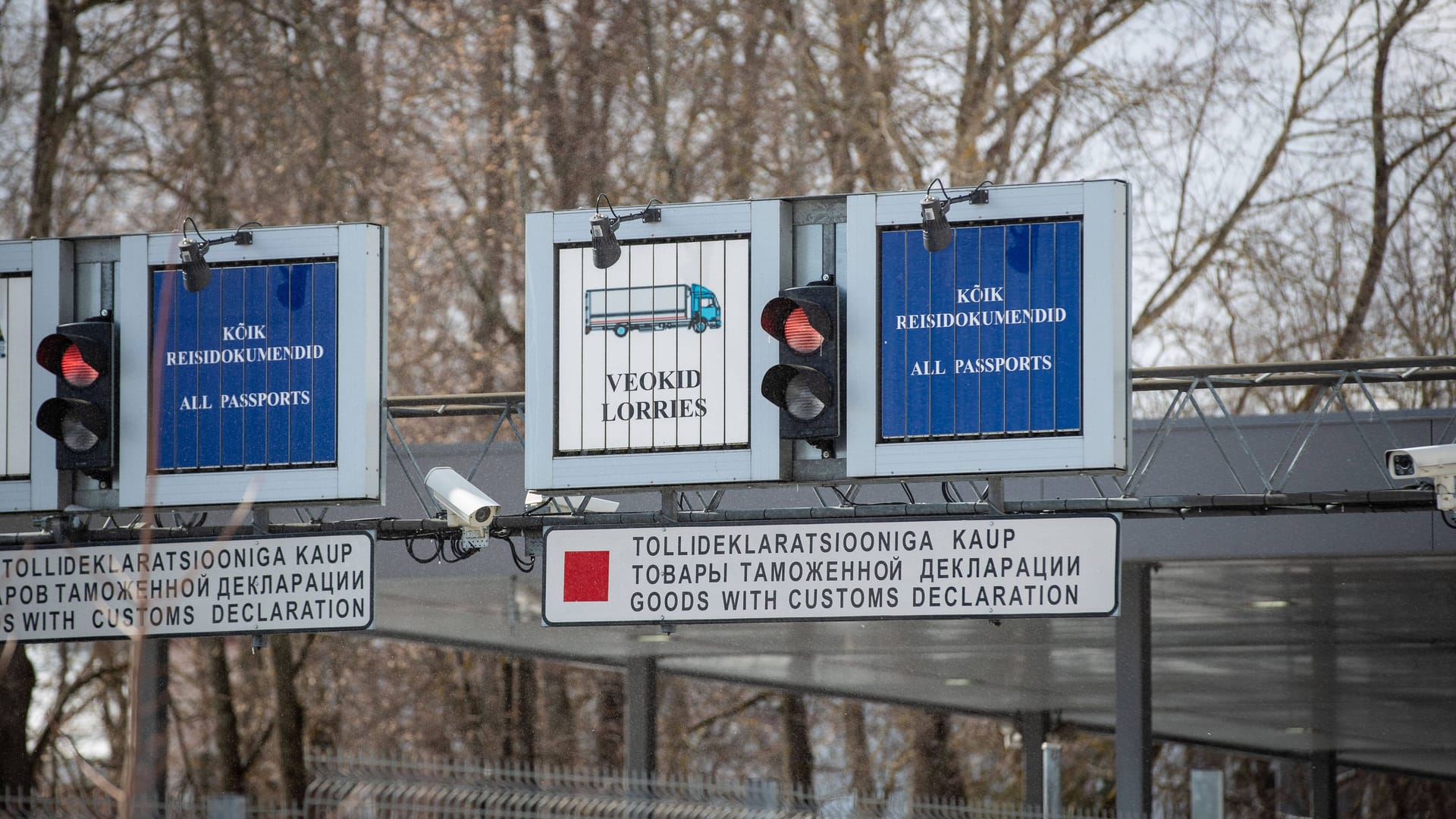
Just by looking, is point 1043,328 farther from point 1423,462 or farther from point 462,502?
point 462,502

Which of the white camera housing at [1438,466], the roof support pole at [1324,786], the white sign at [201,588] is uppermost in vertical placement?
the white camera housing at [1438,466]

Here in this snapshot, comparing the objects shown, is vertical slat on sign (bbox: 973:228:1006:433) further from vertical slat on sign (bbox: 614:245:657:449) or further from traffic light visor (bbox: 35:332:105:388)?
traffic light visor (bbox: 35:332:105:388)

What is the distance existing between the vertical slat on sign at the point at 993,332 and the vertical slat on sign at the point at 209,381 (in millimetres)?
5165

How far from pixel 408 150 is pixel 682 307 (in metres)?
19.2

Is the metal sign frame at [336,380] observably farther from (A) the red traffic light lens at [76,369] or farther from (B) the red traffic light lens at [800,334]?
(B) the red traffic light lens at [800,334]

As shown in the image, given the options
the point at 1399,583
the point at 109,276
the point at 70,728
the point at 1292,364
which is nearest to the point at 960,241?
the point at 1292,364

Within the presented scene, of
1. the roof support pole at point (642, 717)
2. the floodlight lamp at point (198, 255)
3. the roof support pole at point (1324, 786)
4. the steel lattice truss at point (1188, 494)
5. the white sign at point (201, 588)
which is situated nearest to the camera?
the white sign at point (201, 588)

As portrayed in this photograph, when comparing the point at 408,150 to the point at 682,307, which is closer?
the point at 682,307

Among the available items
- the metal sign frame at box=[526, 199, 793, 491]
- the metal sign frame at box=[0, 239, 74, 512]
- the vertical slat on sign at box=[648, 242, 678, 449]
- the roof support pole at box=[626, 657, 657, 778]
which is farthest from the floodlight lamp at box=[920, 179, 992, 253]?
the roof support pole at box=[626, 657, 657, 778]

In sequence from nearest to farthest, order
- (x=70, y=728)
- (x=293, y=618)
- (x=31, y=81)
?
1. (x=293, y=618)
2. (x=31, y=81)
3. (x=70, y=728)

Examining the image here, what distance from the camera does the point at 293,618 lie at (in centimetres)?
1200

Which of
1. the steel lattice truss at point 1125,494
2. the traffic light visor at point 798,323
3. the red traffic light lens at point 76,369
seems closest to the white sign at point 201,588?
the steel lattice truss at point 1125,494

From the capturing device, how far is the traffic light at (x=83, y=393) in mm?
13219

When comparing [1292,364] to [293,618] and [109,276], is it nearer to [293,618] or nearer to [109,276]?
[293,618]
